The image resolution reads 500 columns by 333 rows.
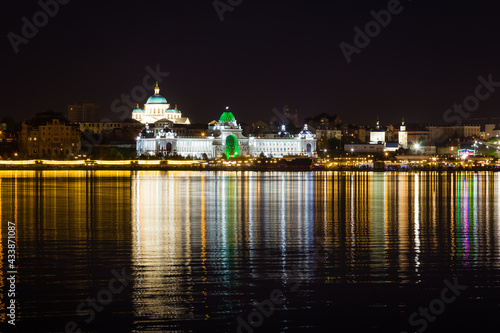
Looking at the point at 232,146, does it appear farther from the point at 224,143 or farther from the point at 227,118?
the point at 227,118

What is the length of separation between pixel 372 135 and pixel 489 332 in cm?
11789

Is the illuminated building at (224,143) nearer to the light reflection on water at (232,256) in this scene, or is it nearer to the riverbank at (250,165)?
the riverbank at (250,165)

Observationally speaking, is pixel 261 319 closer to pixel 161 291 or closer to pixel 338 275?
pixel 161 291

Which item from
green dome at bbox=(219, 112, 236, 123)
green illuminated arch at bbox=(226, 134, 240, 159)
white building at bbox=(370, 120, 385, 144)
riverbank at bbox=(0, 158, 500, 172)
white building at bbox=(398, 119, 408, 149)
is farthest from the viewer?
white building at bbox=(370, 120, 385, 144)

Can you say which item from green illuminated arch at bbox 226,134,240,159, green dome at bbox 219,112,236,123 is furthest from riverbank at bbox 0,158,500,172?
green dome at bbox 219,112,236,123

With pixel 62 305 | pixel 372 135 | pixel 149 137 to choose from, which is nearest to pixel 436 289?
pixel 62 305

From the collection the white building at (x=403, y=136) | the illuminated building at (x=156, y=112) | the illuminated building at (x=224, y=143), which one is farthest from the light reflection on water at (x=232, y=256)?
the white building at (x=403, y=136)

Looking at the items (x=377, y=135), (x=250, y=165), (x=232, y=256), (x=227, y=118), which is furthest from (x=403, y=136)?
(x=232, y=256)

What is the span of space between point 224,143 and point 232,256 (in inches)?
3642

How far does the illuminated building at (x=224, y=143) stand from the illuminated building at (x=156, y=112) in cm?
869

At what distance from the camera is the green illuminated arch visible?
349 feet

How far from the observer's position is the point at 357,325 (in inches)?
339

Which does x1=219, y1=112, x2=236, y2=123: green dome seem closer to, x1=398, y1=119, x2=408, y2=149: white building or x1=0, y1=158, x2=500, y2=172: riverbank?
x1=0, y1=158, x2=500, y2=172: riverbank

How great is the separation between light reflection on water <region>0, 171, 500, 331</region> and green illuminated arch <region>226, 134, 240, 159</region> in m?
81.5
